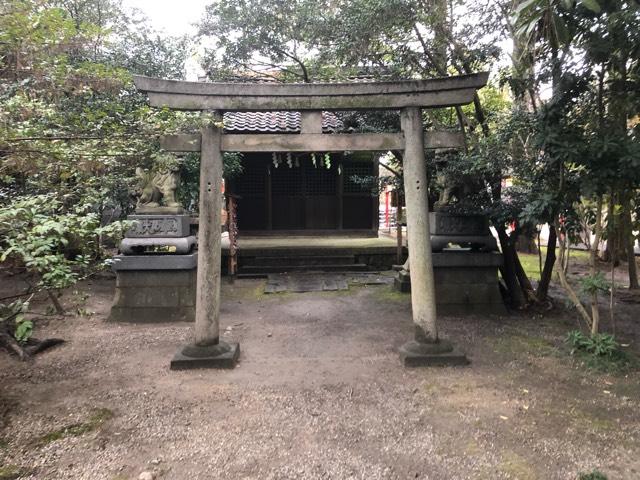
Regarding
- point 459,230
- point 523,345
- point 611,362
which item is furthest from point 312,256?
point 611,362

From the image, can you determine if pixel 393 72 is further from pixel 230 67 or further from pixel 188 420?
pixel 188 420

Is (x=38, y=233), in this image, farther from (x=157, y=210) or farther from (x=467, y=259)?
(x=467, y=259)

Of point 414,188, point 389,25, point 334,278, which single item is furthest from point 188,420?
point 334,278

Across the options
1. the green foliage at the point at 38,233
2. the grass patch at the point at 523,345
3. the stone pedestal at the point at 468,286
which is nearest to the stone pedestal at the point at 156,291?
the green foliage at the point at 38,233

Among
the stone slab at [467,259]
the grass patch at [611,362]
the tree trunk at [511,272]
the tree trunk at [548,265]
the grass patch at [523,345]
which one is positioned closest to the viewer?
the grass patch at [611,362]

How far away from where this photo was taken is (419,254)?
512 centimetres

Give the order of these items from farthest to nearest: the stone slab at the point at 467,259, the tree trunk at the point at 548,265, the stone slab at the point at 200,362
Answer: the stone slab at the point at 467,259 → the tree trunk at the point at 548,265 → the stone slab at the point at 200,362

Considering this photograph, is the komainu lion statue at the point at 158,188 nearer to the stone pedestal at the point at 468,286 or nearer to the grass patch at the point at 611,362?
the stone pedestal at the point at 468,286

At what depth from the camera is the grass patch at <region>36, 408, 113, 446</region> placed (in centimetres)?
352

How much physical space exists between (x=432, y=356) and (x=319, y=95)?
3.22 meters

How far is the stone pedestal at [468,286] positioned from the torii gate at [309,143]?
211cm

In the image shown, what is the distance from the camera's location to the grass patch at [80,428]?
352 cm

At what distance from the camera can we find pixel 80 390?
14.7ft

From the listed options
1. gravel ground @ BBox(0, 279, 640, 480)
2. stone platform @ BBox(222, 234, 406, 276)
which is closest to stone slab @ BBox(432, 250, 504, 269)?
gravel ground @ BBox(0, 279, 640, 480)
